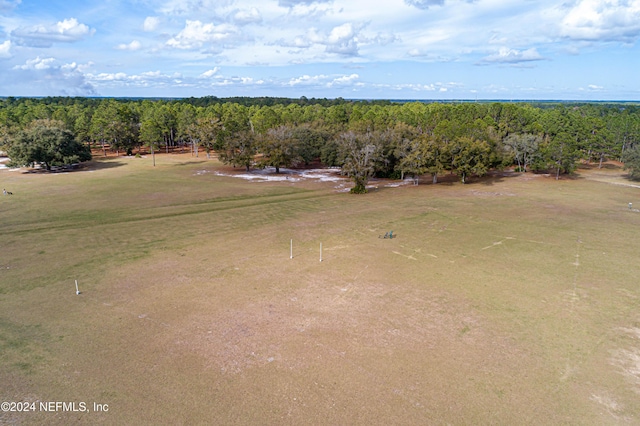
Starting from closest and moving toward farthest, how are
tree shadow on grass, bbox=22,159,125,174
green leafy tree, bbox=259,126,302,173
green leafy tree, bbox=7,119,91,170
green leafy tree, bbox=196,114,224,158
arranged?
green leafy tree, bbox=7,119,91,170 → green leafy tree, bbox=259,126,302,173 → tree shadow on grass, bbox=22,159,125,174 → green leafy tree, bbox=196,114,224,158

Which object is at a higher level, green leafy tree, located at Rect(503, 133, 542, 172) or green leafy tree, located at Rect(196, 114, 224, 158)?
green leafy tree, located at Rect(196, 114, 224, 158)

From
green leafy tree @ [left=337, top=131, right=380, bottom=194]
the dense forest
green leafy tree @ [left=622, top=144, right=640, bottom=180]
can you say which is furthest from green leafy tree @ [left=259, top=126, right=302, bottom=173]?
green leafy tree @ [left=622, top=144, right=640, bottom=180]

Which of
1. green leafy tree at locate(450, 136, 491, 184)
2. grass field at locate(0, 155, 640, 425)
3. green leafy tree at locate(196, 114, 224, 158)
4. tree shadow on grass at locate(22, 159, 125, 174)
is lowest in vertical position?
grass field at locate(0, 155, 640, 425)

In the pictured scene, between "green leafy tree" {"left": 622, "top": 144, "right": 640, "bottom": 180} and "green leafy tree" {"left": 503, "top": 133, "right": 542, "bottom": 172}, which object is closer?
"green leafy tree" {"left": 622, "top": 144, "right": 640, "bottom": 180}

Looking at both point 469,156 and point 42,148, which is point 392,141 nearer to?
point 469,156

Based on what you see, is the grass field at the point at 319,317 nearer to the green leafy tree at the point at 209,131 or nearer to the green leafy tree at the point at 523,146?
the green leafy tree at the point at 523,146

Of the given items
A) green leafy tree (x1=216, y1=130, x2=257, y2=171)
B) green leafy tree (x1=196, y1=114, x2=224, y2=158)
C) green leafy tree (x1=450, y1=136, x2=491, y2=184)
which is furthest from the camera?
green leafy tree (x1=196, y1=114, x2=224, y2=158)

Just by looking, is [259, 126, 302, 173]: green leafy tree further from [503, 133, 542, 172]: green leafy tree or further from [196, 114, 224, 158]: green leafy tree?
[503, 133, 542, 172]: green leafy tree
